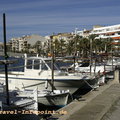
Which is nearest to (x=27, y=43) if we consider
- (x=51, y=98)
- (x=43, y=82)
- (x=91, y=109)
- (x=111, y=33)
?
(x=111, y=33)

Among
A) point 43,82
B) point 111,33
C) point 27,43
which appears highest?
point 111,33

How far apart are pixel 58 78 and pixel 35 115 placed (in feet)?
22.2

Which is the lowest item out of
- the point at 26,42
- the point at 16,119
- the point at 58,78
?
the point at 16,119

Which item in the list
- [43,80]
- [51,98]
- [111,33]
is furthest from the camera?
[111,33]

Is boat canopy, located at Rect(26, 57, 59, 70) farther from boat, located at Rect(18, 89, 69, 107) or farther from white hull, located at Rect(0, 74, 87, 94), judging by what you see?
boat, located at Rect(18, 89, 69, 107)

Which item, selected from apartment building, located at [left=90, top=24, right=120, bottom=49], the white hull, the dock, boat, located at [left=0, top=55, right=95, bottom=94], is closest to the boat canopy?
boat, located at [left=0, top=55, right=95, bottom=94]

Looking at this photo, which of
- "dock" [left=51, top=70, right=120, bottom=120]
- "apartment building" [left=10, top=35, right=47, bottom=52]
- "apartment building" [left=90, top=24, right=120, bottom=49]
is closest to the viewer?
"dock" [left=51, top=70, right=120, bottom=120]

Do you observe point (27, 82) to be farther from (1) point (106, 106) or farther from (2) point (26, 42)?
(2) point (26, 42)

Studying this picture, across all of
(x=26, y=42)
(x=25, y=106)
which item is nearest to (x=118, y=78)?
(x=25, y=106)

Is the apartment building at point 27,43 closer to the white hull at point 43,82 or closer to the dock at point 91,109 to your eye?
the white hull at point 43,82

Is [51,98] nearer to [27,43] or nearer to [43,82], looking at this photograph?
[43,82]

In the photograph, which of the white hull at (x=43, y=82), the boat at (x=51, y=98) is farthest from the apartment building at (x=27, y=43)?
the boat at (x=51, y=98)

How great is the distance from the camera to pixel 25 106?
1041cm

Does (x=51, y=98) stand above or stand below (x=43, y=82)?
below
